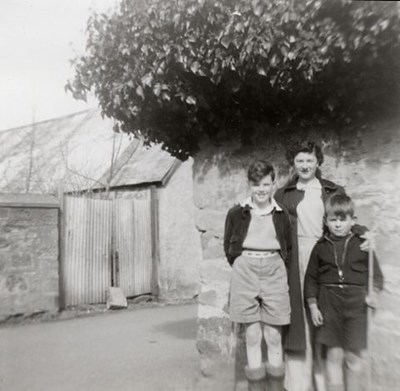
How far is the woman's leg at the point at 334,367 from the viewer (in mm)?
3369

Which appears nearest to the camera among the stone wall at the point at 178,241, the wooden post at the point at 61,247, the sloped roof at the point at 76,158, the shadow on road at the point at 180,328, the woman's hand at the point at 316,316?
the woman's hand at the point at 316,316

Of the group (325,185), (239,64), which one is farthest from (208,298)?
(239,64)

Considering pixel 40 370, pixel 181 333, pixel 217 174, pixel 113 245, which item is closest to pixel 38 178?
pixel 113 245

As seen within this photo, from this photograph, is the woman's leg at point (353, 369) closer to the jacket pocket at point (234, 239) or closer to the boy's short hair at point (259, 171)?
the jacket pocket at point (234, 239)

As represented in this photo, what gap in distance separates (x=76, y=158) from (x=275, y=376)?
13290 millimetres

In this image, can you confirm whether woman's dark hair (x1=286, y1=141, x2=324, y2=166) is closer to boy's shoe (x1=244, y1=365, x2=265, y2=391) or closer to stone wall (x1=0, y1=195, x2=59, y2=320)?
boy's shoe (x1=244, y1=365, x2=265, y2=391)

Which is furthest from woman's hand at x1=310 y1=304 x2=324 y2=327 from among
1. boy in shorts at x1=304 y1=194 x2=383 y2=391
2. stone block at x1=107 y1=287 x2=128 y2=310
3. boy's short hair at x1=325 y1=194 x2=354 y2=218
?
stone block at x1=107 y1=287 x2=128 y2=310

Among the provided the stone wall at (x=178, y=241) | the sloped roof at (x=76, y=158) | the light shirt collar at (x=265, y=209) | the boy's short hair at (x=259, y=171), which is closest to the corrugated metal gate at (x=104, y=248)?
the stone wall at (x=178, y=241)

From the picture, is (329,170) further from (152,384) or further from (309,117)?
(152,384)

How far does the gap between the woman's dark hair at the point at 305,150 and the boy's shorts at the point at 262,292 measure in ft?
2.49

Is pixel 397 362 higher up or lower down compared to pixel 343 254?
lower down

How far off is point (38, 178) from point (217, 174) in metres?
12.6

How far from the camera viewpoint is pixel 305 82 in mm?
3459

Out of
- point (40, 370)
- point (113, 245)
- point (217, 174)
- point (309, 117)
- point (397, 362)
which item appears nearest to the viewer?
point (397, 362)
